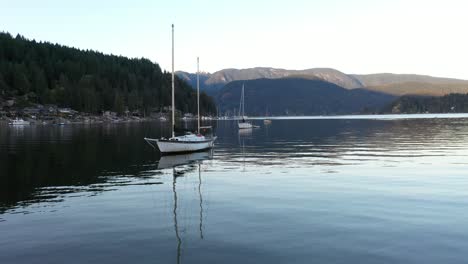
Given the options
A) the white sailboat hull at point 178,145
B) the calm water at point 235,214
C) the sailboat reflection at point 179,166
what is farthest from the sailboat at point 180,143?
the calm water at point 235,214

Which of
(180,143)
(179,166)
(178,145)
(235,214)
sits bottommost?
(235,214)

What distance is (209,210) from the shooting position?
22.0 m

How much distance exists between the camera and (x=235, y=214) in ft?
68.9

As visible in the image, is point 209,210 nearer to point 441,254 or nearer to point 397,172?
point 441,254

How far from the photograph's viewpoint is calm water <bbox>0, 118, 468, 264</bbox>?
15.1 meters

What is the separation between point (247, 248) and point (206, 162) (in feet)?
100

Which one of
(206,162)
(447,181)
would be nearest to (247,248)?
(447,181)

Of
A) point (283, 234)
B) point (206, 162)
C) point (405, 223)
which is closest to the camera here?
point (283, 234)

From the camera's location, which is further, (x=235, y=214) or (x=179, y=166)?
(x=179, y=166)

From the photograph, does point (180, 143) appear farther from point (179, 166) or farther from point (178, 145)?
point (179, 166)

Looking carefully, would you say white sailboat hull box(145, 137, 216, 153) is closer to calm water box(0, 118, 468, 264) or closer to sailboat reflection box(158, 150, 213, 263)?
sailboat reflection box(158, 150, 213, 263)

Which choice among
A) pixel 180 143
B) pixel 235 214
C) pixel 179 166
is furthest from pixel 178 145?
pixel 235 214

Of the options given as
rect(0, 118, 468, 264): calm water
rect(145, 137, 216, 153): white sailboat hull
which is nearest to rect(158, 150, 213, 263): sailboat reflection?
rect(0, 118, 468, 264): calm water

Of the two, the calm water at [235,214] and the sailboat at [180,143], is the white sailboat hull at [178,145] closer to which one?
the sailboat at [180,143]
